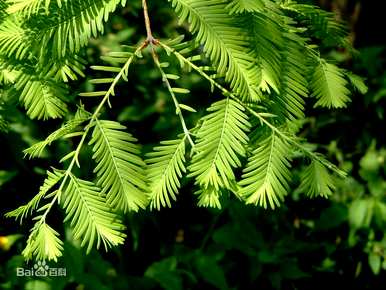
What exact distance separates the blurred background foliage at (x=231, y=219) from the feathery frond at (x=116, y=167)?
1086mm

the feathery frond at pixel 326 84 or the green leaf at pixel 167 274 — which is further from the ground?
the feathery frond at pixel 326 84

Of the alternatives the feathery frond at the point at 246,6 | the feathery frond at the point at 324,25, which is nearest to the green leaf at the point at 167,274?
the feathery frond at the point at 324,25

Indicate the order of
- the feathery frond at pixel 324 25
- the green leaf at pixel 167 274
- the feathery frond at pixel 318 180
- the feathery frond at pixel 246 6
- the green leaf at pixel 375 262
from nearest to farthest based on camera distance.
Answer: the feathery frond at pixel 246 6 < the feathery frond at pixel 318 180 < the feathery frond at pixel 324 25 < the green leaf at pixel 167 274 < the green leaf at pixel 375 262

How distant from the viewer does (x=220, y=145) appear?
98 centimetres

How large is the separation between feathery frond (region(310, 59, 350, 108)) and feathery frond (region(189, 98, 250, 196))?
8.9 inches

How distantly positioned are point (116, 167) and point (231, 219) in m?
1.63

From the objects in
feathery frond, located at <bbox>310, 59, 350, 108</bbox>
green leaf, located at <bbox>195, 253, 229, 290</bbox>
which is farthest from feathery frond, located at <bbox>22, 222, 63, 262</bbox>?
green leaf, located at <bbox>195, 253, 229, 290</bbox>

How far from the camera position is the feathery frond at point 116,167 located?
979 mm

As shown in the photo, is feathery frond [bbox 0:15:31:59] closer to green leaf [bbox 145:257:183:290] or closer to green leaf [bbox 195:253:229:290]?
green leaf [bbox 145:257:183:290]

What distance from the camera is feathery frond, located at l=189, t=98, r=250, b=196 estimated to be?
97 centimetres

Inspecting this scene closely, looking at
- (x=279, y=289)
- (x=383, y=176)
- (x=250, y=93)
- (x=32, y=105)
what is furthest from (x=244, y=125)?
(x=383, y=176)

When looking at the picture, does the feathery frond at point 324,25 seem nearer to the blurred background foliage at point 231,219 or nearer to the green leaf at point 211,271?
the blurred background foliage at point 231,219

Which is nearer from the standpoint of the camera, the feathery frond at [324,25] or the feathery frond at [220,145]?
the feathery frond at [220,145]

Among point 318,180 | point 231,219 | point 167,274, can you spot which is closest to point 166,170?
point 318,180
